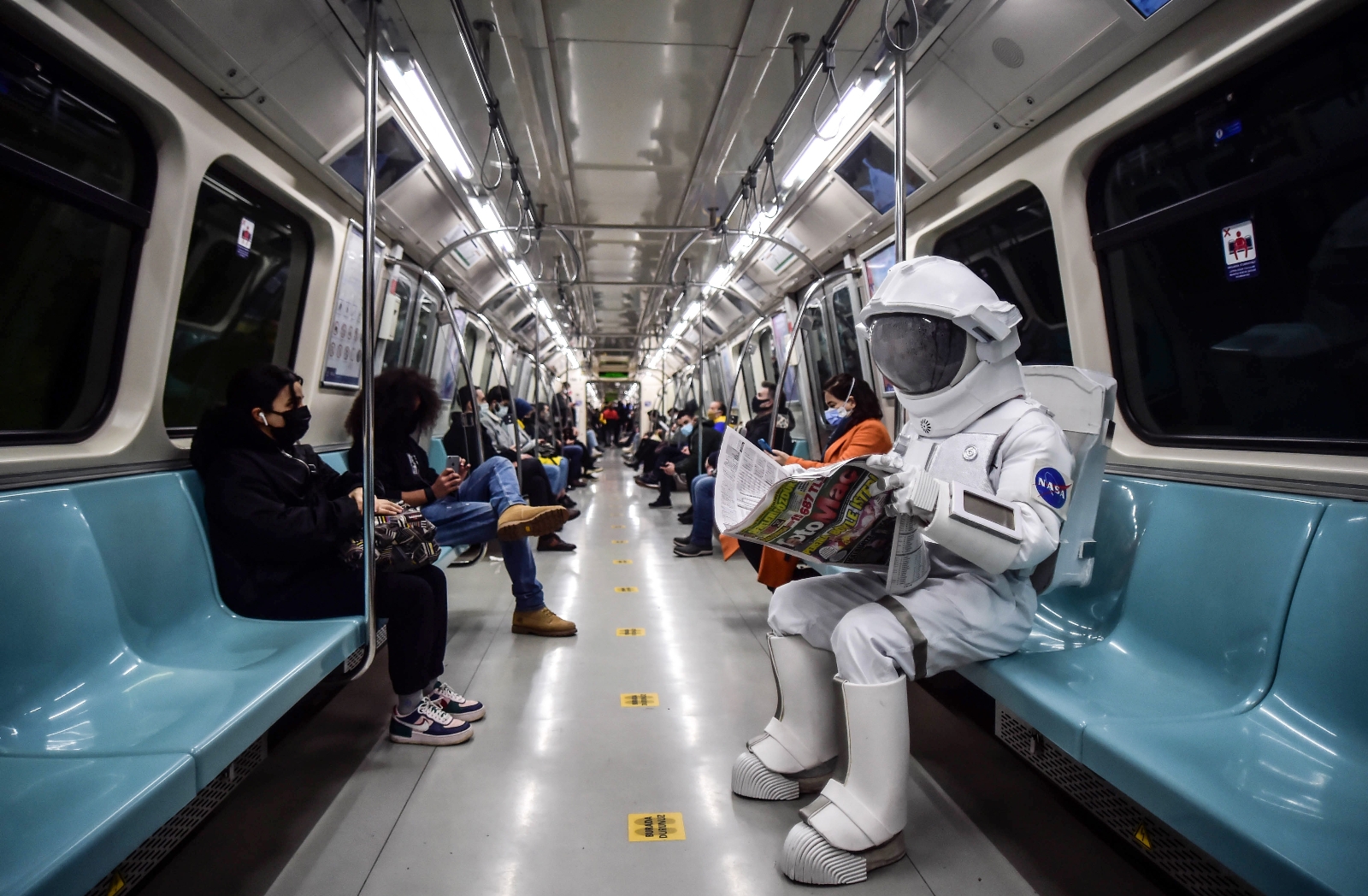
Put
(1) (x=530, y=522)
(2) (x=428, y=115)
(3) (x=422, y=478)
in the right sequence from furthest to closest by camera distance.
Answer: (2) (x=428, y=115)
(3) (x=422, y=478)
(1) (x=530, y=522)

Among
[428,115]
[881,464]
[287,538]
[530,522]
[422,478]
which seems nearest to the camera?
[881,464]

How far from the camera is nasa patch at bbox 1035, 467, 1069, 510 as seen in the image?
181 cm

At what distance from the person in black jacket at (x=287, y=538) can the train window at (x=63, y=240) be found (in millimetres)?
501

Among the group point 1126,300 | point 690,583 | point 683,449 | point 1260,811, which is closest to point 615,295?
point 683,449

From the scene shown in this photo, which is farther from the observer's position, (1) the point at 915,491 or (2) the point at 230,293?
(2) the point at 230,293

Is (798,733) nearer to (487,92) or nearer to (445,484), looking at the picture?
(445,484)

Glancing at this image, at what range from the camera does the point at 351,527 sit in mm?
2354

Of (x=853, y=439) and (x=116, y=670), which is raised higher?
(x=853, y=439)

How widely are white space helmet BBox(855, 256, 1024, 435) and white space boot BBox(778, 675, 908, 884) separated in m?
0.82

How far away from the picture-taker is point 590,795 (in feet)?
7.14

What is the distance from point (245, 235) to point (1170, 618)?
13.6 ft

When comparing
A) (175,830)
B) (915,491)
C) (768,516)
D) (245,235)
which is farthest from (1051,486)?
(245,235)

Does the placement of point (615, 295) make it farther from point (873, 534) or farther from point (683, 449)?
point (873, 534)

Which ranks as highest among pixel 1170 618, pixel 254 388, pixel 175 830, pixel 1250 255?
pixel 1250 255
